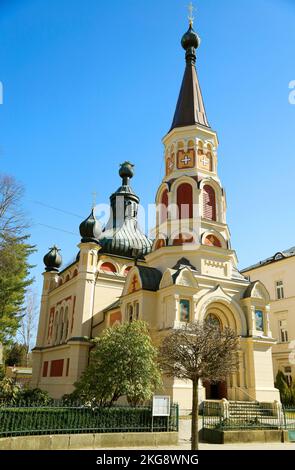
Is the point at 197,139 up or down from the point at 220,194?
up

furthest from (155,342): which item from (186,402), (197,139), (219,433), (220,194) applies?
(197,139)

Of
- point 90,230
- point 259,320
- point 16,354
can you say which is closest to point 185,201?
point 90,230

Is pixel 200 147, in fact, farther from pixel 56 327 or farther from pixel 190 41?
pixel 56 327

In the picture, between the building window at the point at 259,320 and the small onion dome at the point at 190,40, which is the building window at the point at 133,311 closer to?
the building window at the point at 259,320

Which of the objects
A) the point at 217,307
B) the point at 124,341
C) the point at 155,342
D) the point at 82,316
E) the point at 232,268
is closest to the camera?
the point at 124,341

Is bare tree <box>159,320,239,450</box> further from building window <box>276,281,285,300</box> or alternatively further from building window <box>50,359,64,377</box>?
building window <box>276,281,285,300</box>

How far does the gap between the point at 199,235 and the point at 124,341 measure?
1112 centimetres

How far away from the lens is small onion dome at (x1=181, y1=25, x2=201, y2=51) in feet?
99.6

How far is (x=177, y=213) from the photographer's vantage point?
25359 mm

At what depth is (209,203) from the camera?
2586cm

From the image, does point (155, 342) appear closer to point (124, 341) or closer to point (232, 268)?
point (124, 341)

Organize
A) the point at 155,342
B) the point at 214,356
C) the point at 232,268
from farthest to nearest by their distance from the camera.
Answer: the point at 232,268 < the point at 155,342 < the point at 214,356

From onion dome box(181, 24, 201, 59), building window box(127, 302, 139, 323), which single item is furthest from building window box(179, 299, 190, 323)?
onion dome box(181, 24, 201, 59)

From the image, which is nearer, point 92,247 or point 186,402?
point 186,402
